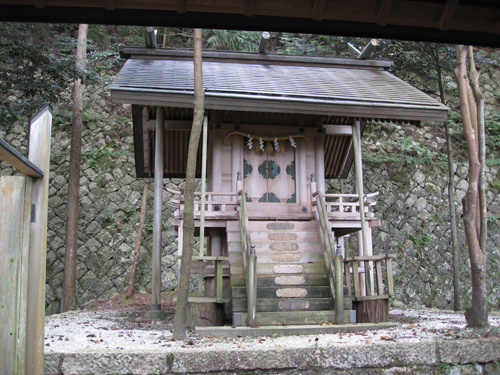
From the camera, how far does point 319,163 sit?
1178 centimetres

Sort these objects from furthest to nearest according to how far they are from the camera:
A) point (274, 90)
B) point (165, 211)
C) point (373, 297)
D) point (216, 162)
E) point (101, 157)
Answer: point (165, 211)
point (101, 157)
point (216, 162)
point (274, 90)
point (373, 297)

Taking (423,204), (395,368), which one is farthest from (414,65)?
(395,368)

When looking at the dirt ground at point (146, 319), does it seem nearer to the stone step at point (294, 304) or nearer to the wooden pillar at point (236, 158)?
the stone step at point (294, 304)

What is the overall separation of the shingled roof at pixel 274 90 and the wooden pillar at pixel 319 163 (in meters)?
1.43

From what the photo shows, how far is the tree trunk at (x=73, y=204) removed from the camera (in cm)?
1415

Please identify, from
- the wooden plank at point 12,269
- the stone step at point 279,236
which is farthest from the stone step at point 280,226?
the wooden plank at point 12,269

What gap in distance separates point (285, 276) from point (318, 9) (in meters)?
6.03

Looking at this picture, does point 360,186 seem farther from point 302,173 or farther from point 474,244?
point 474,244

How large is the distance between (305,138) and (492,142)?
44.4 ft

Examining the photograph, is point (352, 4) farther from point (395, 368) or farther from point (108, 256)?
point (108, 256)

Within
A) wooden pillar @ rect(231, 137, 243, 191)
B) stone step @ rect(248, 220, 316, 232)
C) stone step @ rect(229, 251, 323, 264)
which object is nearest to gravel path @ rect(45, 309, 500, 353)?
stone step @ rect(229, 251, 323, 264)

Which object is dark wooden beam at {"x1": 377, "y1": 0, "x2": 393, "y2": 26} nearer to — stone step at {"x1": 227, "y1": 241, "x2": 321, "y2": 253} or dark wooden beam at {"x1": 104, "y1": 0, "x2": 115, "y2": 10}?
dark wooden beam at {"x1": 104, "y1": 0, "x2": 115, "y2": 10}

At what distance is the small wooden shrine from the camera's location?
329 inches

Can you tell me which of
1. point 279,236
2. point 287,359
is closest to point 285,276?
point 279,236
